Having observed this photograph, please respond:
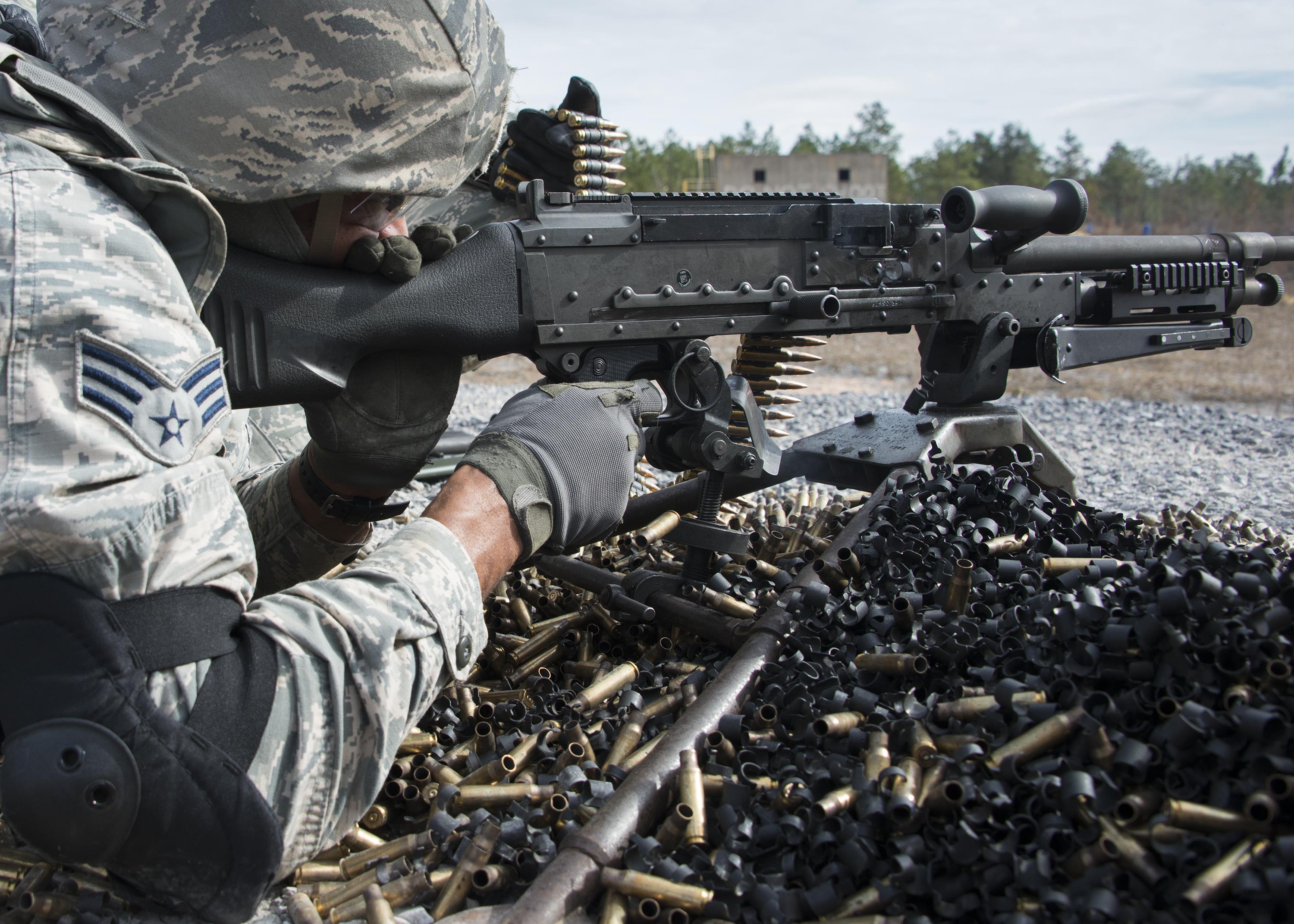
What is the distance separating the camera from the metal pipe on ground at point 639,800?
2.01 metres

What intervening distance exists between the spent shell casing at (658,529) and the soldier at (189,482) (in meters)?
1.27

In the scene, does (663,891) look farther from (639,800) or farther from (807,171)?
(807,171)

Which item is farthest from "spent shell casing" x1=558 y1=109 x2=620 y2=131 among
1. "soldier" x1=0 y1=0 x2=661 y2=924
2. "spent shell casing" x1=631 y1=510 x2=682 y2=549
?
"spent shell casing" x1=631 y1=510 x2=682 y2=549

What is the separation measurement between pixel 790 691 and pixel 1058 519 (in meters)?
1.18

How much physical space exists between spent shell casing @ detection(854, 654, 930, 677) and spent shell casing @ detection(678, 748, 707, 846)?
0.51 metres

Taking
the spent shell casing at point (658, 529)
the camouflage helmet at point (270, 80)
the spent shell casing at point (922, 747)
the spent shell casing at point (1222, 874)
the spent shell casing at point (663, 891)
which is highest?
the camouflage helmet at point (270, 80)

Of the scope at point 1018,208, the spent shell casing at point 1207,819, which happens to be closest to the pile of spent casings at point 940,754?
the spent shell casing at point 1207,819

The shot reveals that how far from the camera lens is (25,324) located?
5.54 feet

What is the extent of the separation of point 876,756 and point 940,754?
145 millimetres

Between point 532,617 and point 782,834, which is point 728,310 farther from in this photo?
point 782,834

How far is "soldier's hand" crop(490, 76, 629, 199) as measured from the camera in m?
3.67

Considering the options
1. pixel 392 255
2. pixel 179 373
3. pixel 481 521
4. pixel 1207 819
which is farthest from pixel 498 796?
pixel 1207 819

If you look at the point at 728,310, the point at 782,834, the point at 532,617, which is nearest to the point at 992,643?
the point at 782,834

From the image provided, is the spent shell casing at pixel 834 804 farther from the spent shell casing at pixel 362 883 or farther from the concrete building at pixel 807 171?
the concrete building at pixel 807 171
